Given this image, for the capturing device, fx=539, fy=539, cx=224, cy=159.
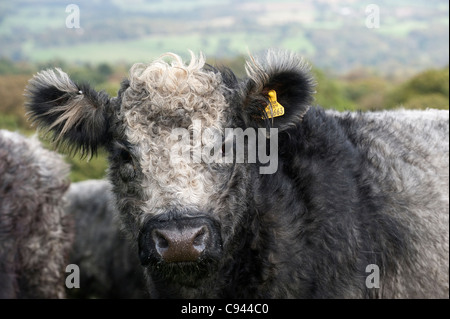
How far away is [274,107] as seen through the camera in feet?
14.5

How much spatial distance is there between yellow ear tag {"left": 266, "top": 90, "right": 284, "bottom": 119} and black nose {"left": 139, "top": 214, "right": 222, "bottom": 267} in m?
1.05

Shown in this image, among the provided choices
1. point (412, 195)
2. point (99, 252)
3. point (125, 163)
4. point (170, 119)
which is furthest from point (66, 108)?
point (99, 252)

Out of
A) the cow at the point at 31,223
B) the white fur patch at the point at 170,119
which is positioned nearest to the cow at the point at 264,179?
the white fur patch at the point at 170,119

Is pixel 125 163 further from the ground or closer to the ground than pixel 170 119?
closer to the ground

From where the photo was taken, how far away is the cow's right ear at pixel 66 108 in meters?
4.57

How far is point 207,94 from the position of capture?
4.36 m

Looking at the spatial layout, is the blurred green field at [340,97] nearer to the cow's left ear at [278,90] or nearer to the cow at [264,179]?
the cow at [264,179]

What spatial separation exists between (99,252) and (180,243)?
17.7 feet

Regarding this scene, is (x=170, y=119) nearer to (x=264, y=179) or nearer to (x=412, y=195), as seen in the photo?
(x=264, y=179)

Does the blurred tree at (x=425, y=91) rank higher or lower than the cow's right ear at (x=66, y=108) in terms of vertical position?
higher

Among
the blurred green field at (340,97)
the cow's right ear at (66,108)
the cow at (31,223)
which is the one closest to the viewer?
the cow's right ear at (66,108)

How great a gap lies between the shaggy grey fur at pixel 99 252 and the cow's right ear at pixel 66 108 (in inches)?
137

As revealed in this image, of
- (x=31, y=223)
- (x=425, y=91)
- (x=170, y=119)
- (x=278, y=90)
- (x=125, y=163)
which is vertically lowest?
(x=125, y=163)
